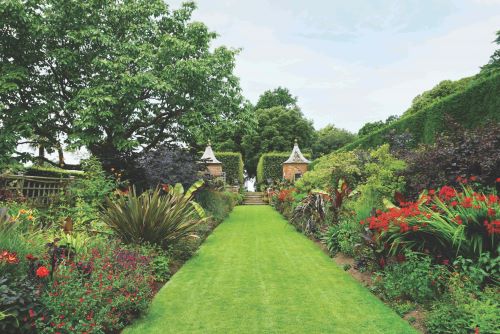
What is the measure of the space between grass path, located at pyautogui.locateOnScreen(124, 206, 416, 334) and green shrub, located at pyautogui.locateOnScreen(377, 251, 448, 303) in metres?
0.29

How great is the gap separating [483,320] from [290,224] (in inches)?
425

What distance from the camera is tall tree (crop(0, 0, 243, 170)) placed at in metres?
12.6

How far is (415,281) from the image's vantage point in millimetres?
4652

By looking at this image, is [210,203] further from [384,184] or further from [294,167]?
[294,167]

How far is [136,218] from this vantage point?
7.01 meters

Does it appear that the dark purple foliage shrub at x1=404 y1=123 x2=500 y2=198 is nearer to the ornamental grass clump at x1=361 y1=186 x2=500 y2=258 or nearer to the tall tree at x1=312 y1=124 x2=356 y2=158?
the ornamental grass clump at x1=361 y1=186 x2=500 y2=258

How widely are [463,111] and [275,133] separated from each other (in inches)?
1201

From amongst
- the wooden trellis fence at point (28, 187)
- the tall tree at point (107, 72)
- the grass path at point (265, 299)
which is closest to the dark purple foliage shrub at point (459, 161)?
the grass path at point (265, 299)

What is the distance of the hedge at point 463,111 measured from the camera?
8.80m

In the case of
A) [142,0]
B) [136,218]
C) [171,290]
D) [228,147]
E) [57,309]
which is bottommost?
[171,290]

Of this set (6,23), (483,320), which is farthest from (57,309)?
(6,23)

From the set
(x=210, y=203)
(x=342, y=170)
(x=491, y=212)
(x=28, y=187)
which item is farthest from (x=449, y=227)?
(x=210, y=203)

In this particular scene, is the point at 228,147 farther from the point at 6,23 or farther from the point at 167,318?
the point at 167,318

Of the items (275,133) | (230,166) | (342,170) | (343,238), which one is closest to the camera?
(343,238)
